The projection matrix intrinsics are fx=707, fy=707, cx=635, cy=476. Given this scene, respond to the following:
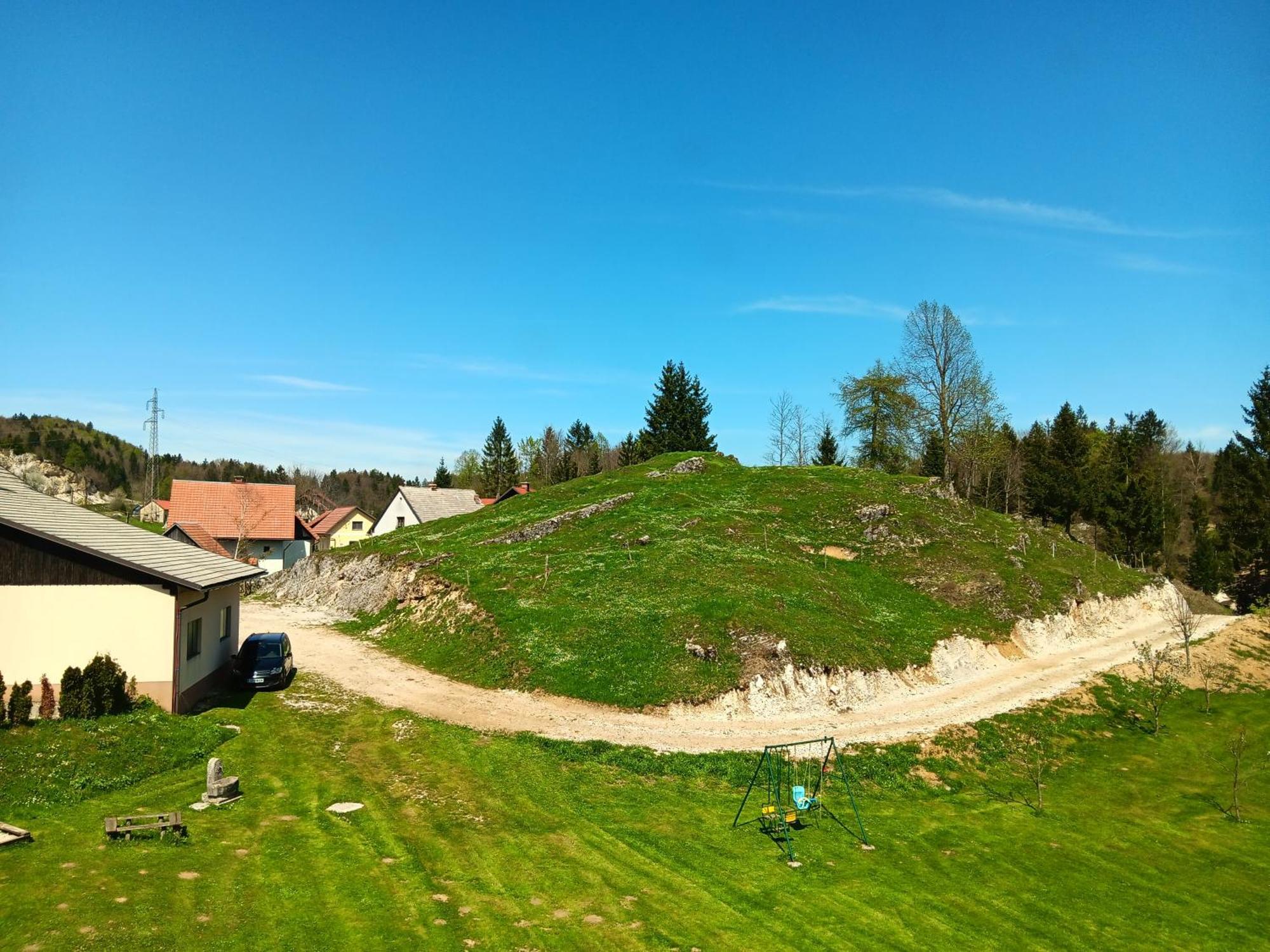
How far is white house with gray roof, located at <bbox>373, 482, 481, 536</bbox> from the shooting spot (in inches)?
3583

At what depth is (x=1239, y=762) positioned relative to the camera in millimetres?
29344

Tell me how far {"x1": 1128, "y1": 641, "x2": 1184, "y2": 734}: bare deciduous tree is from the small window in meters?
42.4

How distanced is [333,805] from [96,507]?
14023cm

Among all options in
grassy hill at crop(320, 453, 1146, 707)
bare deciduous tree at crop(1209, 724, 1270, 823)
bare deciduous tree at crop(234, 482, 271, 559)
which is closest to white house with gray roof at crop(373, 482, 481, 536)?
bare deciduous tree at crop(234, 482, 271, 559)

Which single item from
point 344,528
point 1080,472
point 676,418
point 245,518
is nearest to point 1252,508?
point 1080,472

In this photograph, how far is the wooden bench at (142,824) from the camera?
51.3 feet

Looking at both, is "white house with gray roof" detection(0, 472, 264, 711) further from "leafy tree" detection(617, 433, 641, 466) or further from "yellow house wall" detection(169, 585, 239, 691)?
"leafy tree" detection(617, 433, 641, 466)

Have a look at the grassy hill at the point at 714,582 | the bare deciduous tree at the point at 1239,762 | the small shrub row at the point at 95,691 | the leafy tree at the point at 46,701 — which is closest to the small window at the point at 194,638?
the small shrub row at the point at 95,691

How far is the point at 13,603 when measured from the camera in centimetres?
2298

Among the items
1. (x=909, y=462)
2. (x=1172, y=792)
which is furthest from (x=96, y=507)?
(x=1172, y=792)

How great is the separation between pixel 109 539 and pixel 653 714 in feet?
72.6

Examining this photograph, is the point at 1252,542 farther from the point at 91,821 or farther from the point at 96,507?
the point at 96,507

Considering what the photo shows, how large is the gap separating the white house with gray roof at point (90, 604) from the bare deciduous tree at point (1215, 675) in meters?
49.7

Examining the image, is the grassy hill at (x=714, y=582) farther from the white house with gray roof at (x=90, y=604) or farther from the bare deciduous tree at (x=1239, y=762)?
the bare deciduous tree at (x=1239, y=762)
